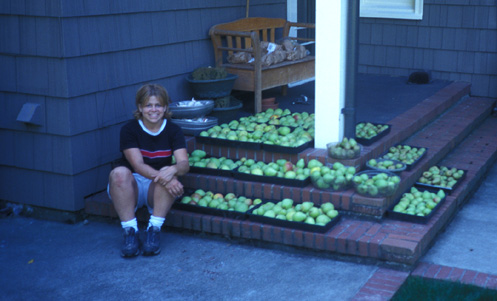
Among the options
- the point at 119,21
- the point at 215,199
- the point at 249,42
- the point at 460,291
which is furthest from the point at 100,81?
the point at 460,291

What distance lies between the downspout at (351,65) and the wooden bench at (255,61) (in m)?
1.70

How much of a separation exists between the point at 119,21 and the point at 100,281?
8.08ft

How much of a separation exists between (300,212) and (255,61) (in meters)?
2.48

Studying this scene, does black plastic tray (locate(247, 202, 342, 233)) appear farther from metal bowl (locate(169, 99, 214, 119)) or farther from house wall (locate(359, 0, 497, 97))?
house wall (locate(359, 0, 497, 97))

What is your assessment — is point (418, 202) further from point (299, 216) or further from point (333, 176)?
point (299, 216)

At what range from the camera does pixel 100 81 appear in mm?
5637

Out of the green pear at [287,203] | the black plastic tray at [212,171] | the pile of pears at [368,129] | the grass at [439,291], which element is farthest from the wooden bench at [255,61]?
the grass at [439,291]

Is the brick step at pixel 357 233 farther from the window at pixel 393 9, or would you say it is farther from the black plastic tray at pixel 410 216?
the window at pixel 393 9

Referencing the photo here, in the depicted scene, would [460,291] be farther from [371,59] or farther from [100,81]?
[371,59]

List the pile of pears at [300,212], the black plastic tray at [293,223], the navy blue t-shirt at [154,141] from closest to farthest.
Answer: the black plastic tray at [293,223], the pile of pears at [300,212], the navy blue t-shirt at [154,141]

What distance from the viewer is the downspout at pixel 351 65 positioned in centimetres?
525

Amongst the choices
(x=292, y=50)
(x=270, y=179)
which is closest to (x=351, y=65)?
(x=270, y=179)

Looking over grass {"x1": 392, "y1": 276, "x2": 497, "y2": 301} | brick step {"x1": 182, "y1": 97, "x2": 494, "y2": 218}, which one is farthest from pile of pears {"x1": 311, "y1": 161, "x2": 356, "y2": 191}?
grass {"x1": 392, "y1": 276, "x2": 497, "y2": 301}

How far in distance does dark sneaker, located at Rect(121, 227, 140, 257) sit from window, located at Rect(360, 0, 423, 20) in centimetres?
555
